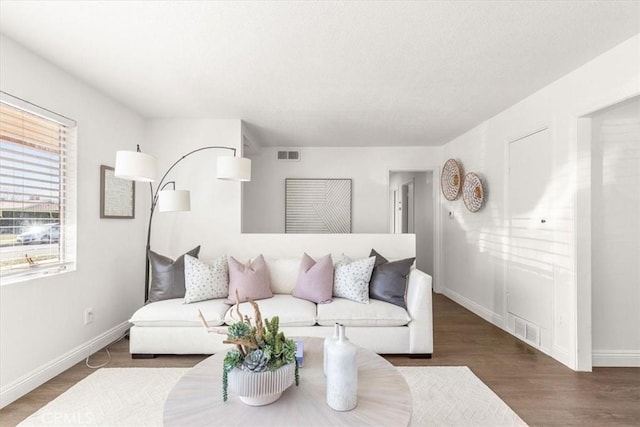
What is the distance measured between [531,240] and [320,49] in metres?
2.68

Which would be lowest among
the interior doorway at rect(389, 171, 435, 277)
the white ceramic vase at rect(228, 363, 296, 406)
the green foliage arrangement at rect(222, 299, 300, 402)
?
the white ceramic vase at rect(228, 363, 296, 406)

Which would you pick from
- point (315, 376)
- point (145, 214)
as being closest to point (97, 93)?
point (145, 214)

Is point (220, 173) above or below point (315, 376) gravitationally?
above

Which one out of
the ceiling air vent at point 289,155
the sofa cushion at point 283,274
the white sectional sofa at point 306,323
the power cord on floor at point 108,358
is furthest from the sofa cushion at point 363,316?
the ceiling air vent at point 289,155

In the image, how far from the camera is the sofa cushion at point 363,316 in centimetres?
278

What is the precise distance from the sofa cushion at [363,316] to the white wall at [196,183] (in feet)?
5.43

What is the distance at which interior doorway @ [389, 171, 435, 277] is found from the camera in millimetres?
5648

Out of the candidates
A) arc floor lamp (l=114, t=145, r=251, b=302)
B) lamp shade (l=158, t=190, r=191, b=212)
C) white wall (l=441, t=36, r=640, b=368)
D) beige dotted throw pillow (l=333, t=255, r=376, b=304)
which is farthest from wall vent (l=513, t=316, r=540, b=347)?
lamp shade (l=158, t=190, r=191, b=212)

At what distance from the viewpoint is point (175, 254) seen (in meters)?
3.86

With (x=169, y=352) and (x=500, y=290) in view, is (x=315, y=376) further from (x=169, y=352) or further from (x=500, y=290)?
(x=500, y=290)

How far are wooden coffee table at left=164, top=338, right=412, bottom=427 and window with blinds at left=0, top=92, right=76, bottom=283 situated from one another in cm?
174

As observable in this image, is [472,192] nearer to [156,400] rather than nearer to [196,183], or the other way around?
[196,183]

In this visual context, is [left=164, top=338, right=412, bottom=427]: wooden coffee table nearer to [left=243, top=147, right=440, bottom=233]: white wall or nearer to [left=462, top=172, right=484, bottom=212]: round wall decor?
[left=462, top=172, right=484, bottom=212]: round wall decor

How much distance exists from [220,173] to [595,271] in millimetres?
3375
